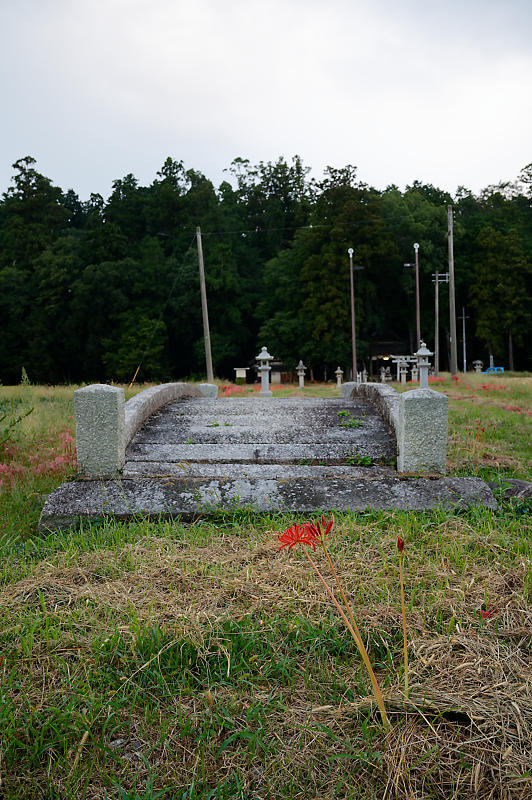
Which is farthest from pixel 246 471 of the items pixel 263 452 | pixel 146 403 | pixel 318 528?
pixel 318 528

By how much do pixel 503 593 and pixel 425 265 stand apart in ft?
110

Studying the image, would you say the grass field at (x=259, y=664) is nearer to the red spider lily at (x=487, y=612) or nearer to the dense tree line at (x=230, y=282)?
the red spider lily at (x=487, y=612)

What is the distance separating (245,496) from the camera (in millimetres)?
3910

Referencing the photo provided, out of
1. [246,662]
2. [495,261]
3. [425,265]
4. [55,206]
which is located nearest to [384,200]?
[425,265]

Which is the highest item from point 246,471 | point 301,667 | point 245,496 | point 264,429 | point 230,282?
point 230,282

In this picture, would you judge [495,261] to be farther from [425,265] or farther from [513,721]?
[513,721]

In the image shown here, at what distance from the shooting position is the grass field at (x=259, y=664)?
1.70 meters

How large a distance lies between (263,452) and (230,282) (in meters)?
32.0

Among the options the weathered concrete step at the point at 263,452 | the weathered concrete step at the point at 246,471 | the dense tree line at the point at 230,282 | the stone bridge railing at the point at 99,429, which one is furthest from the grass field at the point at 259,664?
the dense tree line at the point at 230,282

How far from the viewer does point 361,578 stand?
9.15 feet

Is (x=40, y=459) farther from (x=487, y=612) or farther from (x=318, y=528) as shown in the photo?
(x=487, y=612)

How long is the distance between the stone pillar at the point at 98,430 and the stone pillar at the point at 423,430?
2241 millimetres

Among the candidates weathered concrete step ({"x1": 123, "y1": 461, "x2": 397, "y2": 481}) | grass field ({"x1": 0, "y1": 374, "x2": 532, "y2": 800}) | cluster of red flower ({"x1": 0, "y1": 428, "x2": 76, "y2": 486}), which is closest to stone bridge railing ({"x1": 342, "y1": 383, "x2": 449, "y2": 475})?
A: weathered concrete step ({"x1": 123, "y1": 461, "x2": 397, "y2": 481})

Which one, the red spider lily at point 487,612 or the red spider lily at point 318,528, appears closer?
the red spider lily at point 318,528
